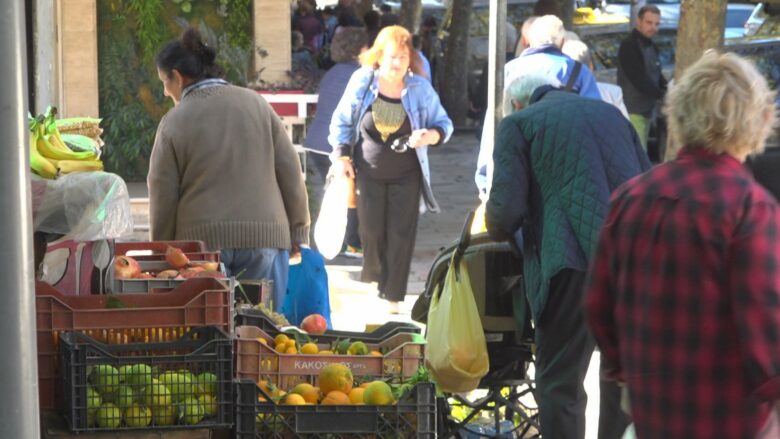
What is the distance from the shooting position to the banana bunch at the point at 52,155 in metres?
5.58

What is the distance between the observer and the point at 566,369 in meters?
5.98

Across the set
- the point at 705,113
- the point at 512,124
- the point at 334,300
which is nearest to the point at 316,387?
the point at 512,124

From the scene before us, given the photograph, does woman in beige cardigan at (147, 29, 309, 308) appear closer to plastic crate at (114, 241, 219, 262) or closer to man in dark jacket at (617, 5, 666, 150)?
plastic crate at (114, 241, 219, 262)

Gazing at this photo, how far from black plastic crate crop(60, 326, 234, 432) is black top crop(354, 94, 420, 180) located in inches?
184

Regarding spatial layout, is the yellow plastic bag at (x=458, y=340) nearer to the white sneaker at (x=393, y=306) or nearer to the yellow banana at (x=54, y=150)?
the yellow banana at (x=54, y=150)

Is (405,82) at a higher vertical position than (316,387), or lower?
higher

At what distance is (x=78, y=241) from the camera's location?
5383 millimetres

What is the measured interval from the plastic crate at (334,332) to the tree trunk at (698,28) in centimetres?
645

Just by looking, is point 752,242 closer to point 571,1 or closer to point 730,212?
point 730,212

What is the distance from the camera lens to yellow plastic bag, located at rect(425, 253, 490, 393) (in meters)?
6.29

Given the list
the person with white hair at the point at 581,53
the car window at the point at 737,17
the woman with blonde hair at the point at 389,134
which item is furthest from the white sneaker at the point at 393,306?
the car window at the point at 737,17

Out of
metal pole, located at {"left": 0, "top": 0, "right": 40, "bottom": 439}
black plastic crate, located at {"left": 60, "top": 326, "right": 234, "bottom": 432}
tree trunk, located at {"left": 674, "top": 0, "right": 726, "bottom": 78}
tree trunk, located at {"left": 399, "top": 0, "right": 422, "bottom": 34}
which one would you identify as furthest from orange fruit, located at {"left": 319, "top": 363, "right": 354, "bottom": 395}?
tree trunk, located at {"left": 399, "top": 0, "right": 422, "bottom": 34}

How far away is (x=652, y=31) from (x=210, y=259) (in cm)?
976

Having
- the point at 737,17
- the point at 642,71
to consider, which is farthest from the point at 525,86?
the point at 737,17
